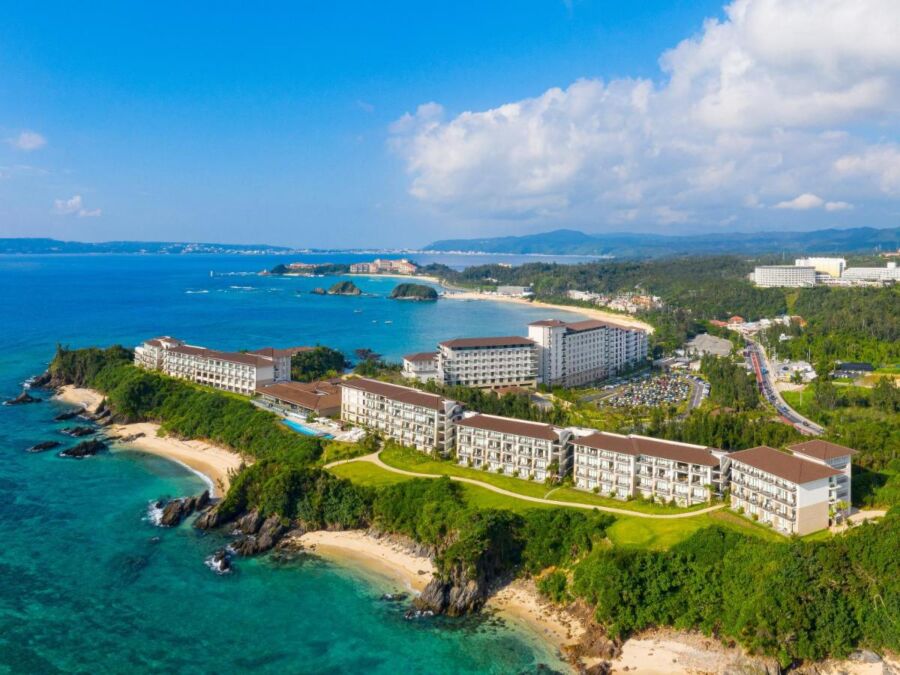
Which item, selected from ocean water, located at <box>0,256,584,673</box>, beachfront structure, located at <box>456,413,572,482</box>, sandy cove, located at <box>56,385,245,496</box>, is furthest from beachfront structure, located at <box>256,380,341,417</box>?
beachfront structure, located at <box>456,413,572,482</box>

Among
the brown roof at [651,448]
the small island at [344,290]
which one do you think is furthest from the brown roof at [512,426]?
the small island at [344,290]

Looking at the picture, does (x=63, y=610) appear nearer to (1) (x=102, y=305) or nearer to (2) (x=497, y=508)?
(2) (x=497, y=508)

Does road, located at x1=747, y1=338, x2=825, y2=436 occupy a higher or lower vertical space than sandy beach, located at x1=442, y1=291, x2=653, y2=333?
lower

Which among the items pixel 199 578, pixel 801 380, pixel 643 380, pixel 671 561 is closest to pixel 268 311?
pixel 643 380

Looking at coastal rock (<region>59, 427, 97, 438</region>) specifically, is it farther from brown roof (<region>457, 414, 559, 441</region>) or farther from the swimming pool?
brown roof (<region>457, 414, 559, 441</region>)

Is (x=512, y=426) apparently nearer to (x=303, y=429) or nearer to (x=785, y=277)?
(x=303, y=429)

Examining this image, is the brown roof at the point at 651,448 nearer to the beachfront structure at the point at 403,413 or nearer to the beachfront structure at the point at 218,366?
the beachfront structure at the point at 403,413
